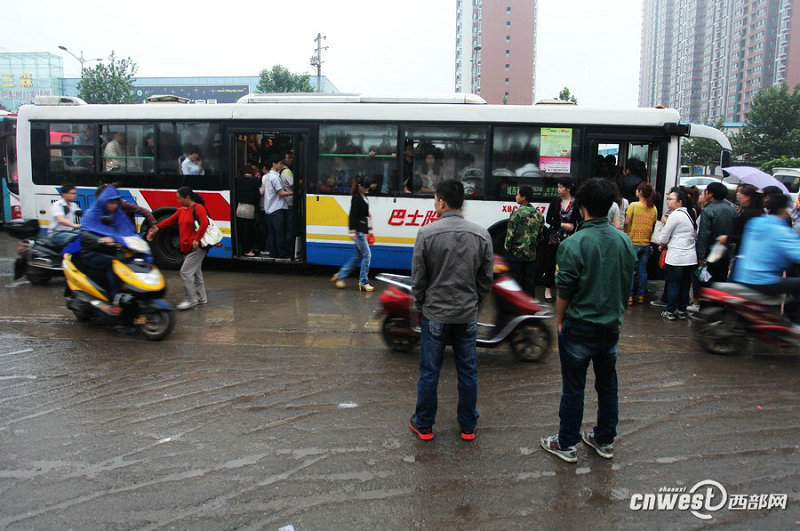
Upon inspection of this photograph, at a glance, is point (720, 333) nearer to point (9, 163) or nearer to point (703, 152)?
point (9, 163)

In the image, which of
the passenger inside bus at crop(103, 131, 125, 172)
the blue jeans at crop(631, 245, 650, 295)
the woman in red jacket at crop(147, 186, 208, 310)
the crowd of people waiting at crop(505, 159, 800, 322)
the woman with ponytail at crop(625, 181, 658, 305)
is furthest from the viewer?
the passenger inside bus at crop(103, 131, 125, 172)

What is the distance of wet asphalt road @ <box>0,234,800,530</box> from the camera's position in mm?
3342

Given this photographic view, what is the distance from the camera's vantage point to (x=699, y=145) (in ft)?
160

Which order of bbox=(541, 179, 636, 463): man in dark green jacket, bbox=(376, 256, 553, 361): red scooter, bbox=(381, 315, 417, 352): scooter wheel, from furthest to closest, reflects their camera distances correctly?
bbox=(381, 315, 417, 352): scooter wheel → bbox=(376, 256, 553, 361): red scooter → bbox=(541, 179, 636, 463): man in dark green jacket

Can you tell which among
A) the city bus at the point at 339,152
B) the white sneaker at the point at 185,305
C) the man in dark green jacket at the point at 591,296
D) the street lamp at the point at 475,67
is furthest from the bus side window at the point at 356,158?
the street lamp at the point at 475,67

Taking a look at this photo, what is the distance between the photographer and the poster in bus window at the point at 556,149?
9.45m

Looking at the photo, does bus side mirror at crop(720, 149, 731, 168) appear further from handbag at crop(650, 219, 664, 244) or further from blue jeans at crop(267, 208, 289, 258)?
blue jeans at crop(267, 208, 289, 258)

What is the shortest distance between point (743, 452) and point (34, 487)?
178 inches

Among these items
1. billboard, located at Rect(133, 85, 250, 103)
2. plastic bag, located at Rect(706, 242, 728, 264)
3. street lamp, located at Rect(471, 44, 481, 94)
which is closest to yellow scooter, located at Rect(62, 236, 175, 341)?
plastic bag, located at Rect(706, 242, 728, 264)

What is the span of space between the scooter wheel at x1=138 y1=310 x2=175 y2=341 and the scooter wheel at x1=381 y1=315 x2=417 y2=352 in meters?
2.37

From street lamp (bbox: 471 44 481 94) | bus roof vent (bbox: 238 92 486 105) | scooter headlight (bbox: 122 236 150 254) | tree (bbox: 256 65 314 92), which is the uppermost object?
street lamp (bbox: 471 44 481 94)

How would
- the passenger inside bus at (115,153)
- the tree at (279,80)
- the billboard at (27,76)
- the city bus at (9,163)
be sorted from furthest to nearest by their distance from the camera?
the billboard at (27,76)
the tree at (279,80)
the city bus at (9,163)
the passenger inside bus at (115,153)

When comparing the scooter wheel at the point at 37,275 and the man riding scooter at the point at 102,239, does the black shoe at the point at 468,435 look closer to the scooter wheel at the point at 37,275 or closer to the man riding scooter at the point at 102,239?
the man riding scooter at the point at 102,239

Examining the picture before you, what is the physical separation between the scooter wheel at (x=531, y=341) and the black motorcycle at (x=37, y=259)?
22.7 ft
